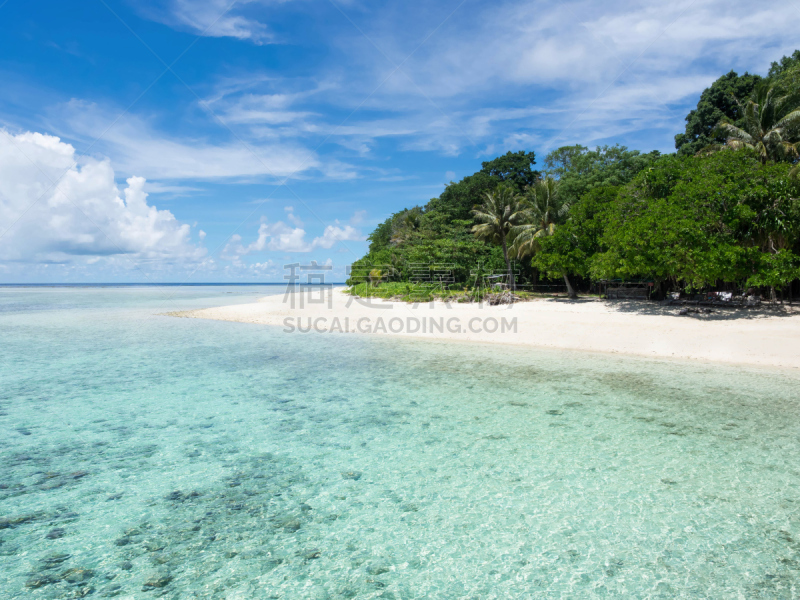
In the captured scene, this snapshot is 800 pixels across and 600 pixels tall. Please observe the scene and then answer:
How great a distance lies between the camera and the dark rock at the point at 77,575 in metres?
3.77

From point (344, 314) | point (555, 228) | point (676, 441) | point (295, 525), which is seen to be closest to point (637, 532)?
point (676, 441)

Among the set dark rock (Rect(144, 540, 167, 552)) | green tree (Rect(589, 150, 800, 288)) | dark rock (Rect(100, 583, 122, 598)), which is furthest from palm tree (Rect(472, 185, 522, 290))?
dark rock (Rect(100, 583, 122, 598))

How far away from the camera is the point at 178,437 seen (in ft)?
23.9

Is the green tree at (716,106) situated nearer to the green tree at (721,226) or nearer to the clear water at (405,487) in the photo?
the green tree at (721,226)

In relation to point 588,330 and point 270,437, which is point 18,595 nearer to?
point 270,437

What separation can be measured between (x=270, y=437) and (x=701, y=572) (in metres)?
6.03

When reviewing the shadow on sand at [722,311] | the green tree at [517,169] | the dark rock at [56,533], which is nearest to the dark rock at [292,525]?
the dark rock at [56,533]

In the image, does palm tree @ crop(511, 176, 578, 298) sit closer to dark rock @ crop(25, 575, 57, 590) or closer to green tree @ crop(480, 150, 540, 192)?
green tree @ crop(480, 150, 540, 192)

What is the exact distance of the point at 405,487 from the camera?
5.50 metres

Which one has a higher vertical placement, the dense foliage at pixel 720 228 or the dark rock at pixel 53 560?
the dense foliage at pixel 720 228

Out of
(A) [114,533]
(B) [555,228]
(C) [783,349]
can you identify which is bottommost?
(A) [114,533]

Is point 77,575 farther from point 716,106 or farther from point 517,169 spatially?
point 517,169

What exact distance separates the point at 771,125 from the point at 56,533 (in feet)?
103

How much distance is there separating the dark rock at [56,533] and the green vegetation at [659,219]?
64.7 ft
